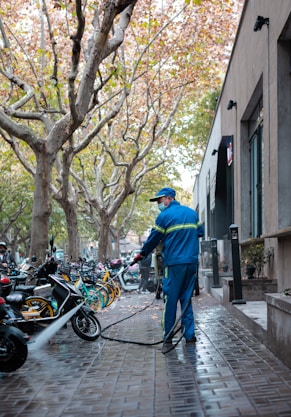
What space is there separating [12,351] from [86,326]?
2.51 meters

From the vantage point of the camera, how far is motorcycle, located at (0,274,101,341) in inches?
327

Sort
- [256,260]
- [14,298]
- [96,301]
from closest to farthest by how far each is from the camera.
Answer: [14,298] → [256,260] → [96,301]

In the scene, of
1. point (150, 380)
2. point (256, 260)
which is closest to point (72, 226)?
point (256, 260)

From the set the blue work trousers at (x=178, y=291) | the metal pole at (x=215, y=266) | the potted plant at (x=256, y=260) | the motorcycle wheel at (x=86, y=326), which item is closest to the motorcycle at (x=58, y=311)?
the motorcycle wheel at (x=86, y=326)

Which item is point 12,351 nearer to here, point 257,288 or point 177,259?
point 177,259

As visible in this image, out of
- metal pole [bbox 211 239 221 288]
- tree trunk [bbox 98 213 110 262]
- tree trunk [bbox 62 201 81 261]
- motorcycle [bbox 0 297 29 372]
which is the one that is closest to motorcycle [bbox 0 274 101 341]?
motorcycle [bbox 0 297 29 372]

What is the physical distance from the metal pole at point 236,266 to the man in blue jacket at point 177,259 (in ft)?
6.59

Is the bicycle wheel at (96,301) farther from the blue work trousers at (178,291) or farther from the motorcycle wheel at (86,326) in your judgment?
the blue work trousers at (178,291)

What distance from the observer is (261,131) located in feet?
43.3

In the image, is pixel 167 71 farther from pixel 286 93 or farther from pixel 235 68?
pixel 286 93

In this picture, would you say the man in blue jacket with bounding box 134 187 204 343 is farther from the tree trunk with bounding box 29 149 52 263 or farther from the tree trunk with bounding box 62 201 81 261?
the tree trunk with bounding box 62 201 81 261

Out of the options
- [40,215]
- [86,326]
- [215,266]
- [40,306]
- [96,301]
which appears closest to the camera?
[86,326]

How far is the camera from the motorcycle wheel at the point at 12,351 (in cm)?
605

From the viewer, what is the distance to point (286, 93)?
9875 millimetres
